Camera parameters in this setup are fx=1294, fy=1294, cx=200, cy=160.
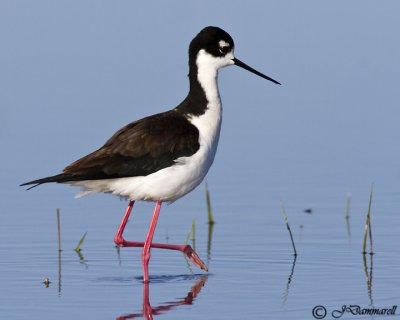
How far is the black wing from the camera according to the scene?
9.15 metres

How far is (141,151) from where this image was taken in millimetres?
9250

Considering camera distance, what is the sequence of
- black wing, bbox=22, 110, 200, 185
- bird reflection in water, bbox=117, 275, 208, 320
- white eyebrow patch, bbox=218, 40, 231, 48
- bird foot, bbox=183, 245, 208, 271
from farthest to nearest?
white eyebrow patch, bbox=218, 40, 231, 48, bird foot, bbox=183, 245, 208, 271, black wing, bbox=22, 110, 200, 185, bird reflection in water, bbox=117, 275, 208, 320

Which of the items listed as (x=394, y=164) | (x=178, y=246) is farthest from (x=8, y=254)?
(x=394, y=164)

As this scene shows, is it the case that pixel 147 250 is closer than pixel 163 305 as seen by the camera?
No

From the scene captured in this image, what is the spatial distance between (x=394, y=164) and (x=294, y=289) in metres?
4.00

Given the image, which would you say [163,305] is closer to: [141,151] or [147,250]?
[147,250]

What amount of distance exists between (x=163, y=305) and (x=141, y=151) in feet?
4.41

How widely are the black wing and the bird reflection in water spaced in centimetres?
84

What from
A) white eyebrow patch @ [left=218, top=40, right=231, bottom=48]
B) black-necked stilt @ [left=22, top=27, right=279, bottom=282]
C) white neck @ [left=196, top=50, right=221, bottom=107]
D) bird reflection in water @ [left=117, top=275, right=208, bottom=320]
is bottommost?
bird reflection in water @ [left=117, top=275, right=208, bottom=320]

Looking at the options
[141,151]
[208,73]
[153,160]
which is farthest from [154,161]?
[208,73]

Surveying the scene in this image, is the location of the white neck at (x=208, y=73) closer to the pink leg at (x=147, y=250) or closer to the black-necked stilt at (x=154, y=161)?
the black-necked stilt at (x=154, y=161)

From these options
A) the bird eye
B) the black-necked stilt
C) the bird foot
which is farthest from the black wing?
the bird eye

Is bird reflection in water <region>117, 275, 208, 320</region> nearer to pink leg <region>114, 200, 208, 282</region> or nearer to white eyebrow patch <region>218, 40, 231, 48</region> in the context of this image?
pink leg <region>114, 200, 208, 282</region>

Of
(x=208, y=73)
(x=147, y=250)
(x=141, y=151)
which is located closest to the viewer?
(x=141, y=151)
